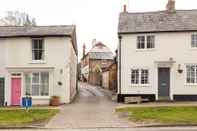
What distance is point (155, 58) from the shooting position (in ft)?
121

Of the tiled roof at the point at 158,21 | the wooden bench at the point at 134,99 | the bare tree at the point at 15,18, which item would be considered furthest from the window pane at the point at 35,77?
the bare tree at the point at 15,18

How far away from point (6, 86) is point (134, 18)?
1275 cm

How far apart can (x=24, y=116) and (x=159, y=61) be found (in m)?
13.7

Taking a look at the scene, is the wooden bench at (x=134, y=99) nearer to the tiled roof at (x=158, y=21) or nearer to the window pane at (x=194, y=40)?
the tiled roof at (x=158, y=21)

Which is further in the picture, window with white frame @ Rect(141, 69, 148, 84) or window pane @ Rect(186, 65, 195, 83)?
window with white frame @ Rect(141, 69, 148, 84)

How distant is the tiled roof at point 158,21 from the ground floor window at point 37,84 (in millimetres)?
7521

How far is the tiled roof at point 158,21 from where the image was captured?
37219 millimetres

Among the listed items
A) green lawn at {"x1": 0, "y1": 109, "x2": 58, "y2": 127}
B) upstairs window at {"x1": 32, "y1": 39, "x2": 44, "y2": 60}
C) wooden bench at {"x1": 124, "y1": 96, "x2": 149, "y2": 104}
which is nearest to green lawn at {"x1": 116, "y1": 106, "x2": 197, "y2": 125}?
wooden bench at {"x1": 124, "y1": 96, "x2": 149, "y2": 104}

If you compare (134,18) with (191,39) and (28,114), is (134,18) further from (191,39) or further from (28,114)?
(28,114)

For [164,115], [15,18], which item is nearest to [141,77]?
[164,115]

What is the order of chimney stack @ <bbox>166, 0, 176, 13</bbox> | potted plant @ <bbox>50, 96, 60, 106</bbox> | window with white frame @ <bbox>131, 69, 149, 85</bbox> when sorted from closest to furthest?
1. potted plant @ <bbox>50, 96, 60, 106</bbox>
2. window with white frame @ <bbox>131, 69, 149, 85</bbox>
3. chimney stack @ <bbox>166, 0, 176, 13</bbox>

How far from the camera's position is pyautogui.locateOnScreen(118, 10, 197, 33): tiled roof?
122 feet

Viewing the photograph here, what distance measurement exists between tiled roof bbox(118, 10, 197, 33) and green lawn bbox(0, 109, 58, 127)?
11.1 meters

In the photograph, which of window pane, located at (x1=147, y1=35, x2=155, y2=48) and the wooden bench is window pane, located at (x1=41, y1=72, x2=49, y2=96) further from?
window pane, located at (x1=147, y1=35, x2=155, y2=48)
